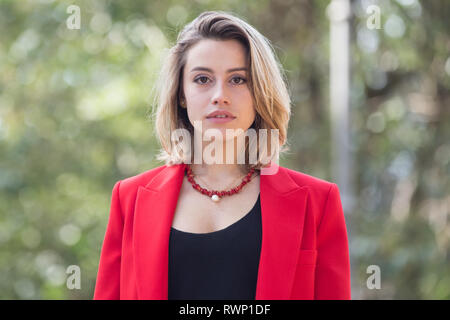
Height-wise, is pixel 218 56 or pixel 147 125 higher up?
pixel 147 125

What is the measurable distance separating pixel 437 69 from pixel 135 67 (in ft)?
10.6

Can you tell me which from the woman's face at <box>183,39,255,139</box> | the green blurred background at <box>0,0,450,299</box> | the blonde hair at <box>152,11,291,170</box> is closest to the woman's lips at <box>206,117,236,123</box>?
the woman's face at <box>183,39,255,139</box>

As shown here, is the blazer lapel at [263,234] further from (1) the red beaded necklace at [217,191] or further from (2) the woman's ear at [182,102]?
(2) the woman's ear at [182,102]

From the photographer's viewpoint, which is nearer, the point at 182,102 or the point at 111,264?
the point at 111,264

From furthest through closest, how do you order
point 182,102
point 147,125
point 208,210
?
point 147,125 < point 182,102 < point 208,210

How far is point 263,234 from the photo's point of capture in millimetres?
1728

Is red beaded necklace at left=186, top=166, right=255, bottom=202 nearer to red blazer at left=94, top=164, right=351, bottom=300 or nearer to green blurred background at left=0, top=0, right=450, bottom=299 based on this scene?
red blazer at left=94, top=164, right=351, bottom=300

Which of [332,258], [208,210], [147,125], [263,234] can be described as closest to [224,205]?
[208,210]

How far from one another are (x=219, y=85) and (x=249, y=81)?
0.37 feet

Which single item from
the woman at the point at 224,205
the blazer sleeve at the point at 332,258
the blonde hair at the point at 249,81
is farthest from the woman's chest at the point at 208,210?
the blazer sleeve at the point at 332,258

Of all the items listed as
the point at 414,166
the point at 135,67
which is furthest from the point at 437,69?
the point at 135,67

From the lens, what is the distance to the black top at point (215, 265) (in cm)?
171

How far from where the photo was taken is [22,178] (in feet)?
19.8

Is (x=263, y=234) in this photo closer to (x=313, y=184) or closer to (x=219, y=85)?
(x=313, y=184)
